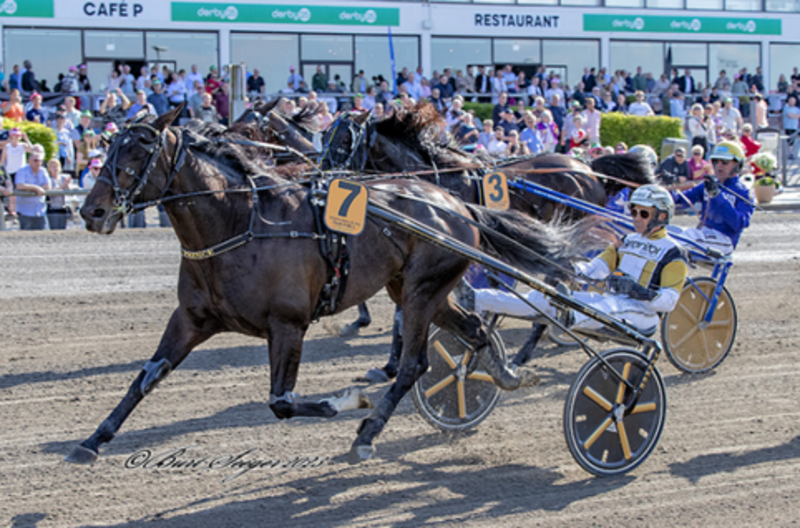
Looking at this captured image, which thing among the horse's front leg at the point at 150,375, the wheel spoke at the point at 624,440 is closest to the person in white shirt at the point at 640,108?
the wheel spoke at the point at 624,440

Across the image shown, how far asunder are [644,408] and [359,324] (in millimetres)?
3440

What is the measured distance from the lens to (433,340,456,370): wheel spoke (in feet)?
16.5

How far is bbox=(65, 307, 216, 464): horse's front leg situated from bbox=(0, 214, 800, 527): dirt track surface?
0.86 feet

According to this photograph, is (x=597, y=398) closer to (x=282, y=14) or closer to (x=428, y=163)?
(x=428, y=163)

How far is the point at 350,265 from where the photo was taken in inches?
175

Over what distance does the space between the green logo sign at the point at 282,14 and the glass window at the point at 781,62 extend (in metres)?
12.9

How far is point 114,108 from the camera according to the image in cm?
1477

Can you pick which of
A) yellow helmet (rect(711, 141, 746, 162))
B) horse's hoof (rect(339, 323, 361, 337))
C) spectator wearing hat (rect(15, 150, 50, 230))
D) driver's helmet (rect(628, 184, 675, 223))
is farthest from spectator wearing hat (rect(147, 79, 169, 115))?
driver's helmet (rect(628, 184, 675, 223))

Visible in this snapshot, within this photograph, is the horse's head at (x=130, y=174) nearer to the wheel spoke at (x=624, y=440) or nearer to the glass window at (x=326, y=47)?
the wheel spoke at (x=624, y=440)

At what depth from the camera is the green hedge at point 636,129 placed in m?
18.2

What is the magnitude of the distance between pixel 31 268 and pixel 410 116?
15.8 feet

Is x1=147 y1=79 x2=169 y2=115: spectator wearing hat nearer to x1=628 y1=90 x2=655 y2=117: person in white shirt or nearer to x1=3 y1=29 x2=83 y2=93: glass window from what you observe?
x1=3 y1=29 x2=83 y2=93: glass window

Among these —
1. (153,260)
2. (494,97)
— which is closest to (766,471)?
(153,260)

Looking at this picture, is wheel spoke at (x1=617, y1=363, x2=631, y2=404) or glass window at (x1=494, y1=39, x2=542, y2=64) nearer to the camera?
wheel spoke at (x1=617, y1=363, x2=631, y2=404)
